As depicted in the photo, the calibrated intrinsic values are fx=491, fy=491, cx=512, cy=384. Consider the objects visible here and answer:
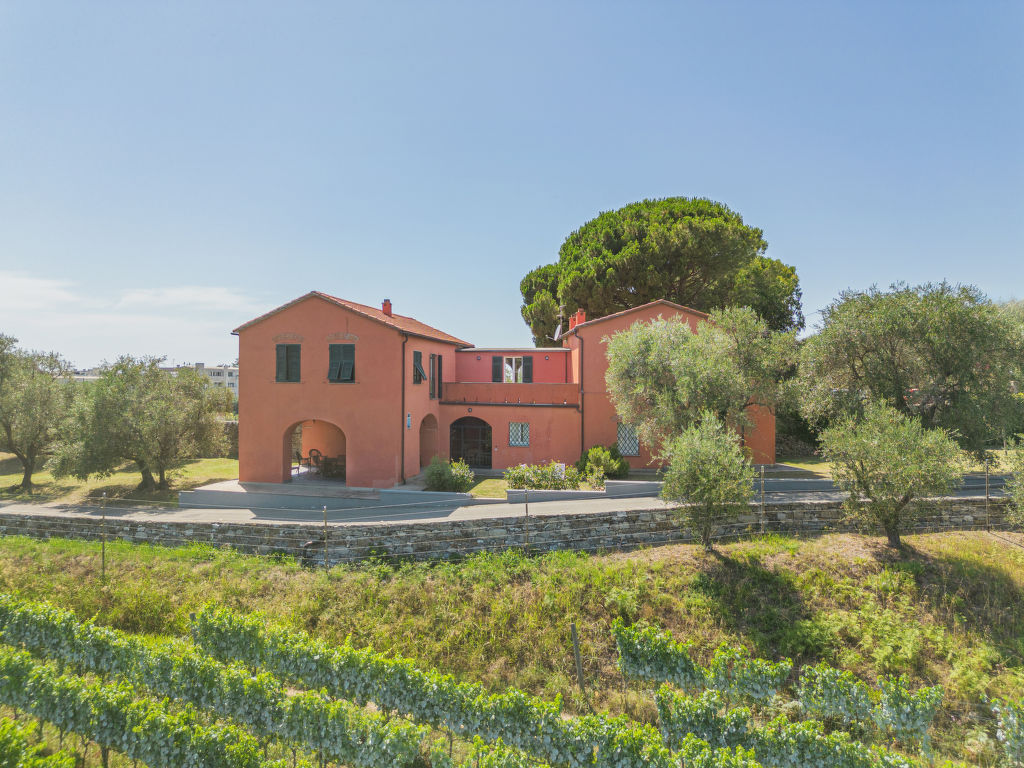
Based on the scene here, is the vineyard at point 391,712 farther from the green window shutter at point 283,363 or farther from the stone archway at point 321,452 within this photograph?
the stone archway at point 321,452

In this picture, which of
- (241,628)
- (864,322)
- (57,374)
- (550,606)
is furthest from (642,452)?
(57,374)

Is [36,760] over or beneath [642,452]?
beneath

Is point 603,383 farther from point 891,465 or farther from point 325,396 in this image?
point 891,465

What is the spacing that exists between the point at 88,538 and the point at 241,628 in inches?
370

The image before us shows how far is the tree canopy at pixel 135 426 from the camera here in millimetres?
21219

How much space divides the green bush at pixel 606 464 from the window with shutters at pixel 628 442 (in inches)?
69.2

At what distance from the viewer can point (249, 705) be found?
772cm

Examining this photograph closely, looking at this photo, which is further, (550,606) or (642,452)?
(642,452)

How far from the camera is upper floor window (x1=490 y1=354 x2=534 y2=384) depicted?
2672 centimetres

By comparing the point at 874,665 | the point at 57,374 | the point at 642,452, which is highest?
the point at 57,374

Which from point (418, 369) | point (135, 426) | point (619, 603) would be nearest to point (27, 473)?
point (135, 426)

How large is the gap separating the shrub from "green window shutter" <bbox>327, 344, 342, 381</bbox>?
27.0ft

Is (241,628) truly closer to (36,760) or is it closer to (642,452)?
(36,760)

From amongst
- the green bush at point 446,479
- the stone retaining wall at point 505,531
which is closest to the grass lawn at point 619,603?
the stone retaining wall at point 505,531
